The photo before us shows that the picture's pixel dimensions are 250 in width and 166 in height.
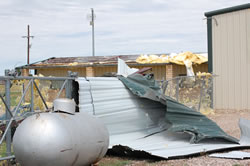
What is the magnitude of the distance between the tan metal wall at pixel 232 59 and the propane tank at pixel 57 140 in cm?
1221

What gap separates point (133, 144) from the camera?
8.91m

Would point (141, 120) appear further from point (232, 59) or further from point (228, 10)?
point (228, 10)

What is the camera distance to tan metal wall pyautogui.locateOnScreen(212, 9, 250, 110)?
57.3ft

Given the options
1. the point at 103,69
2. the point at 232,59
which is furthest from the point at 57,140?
the point at 103,69

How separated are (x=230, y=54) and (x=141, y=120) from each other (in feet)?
30.5

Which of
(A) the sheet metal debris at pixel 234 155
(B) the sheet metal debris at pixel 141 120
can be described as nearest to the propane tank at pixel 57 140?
(B) the sheet metal debris at pixel 141 120

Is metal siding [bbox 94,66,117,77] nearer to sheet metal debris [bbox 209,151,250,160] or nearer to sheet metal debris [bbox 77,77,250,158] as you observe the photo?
sheet metal debris [bbox 77,77,250,158]

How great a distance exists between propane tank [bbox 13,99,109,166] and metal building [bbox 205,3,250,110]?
12216 mm

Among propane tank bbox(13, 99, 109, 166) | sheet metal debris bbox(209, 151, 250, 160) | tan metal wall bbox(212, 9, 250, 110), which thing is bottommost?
sheet metal debris bbox(209, 151, 250, 160)

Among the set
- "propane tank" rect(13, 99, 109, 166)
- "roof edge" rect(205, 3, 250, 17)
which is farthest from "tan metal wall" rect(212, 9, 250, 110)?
"propane tank" rect(13, 99, 109, 166)

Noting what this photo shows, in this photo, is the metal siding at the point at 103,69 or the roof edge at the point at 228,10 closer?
the roof edge at the point at 228,10

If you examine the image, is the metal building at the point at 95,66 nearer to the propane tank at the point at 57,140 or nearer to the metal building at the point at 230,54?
the metal building at the point at 230,54

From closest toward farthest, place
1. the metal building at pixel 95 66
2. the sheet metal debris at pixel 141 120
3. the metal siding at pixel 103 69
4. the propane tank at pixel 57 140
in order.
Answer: the propane tank at pixel 57 140 → the sheet metal debris at pixel 141 120 → the metal building at pixel 95 66 → the metal siding at pixel 103 69

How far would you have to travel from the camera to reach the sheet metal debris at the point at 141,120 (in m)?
8.86
